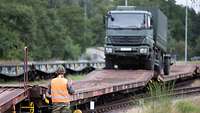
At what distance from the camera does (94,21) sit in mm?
112062

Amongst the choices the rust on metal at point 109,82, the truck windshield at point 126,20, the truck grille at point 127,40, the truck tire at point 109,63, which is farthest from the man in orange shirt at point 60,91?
the truck tire at point 109,63

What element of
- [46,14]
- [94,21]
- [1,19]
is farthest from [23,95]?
Answer: [94,21]

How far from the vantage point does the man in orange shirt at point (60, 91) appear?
13.3m

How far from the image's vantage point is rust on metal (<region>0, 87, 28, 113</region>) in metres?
13.6

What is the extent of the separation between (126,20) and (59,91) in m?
13.4

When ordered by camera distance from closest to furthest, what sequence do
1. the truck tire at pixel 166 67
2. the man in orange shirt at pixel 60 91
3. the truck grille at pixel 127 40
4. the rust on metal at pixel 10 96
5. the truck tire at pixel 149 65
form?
1. the man in orange shirt at pixel 60 91
2. the rust on metal at pixel 10 96
3. the truck grille at pixel 127 40
4. the truck tire at pixel 149 65
5. the truck tire at pixel 166 67

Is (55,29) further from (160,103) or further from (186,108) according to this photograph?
(160,103)

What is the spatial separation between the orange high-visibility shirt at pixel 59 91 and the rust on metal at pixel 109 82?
2355 mm

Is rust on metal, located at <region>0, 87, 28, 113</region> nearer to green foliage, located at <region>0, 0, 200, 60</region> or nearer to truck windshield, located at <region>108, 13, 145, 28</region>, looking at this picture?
truck windshield, located at <region>108, 13, 145, 28</region>

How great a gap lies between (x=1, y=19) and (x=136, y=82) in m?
47.2

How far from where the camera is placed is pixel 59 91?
13.4m

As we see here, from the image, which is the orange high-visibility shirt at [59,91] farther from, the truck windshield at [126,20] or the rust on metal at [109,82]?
the truck windshield at [126,20]

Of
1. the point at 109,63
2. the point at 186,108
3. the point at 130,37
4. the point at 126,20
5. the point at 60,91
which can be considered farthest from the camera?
the point at 109,63

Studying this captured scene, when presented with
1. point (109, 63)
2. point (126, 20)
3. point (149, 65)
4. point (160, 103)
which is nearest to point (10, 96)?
point (160, 103)
